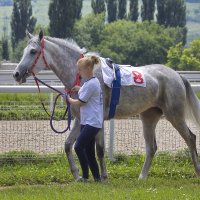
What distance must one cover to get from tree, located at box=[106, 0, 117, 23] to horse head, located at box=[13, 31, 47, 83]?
86.7 m

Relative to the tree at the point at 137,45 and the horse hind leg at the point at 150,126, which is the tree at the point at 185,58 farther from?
the horse hind leg at the point at 150,126

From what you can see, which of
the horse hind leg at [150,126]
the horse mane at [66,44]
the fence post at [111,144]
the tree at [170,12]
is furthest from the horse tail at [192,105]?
the tree at [170,12]

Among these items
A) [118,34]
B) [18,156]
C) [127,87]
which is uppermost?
[127,87]

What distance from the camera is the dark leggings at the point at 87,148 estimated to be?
9.56m

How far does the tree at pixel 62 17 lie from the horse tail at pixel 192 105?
5651 centimetres

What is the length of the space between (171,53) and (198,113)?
45025 millimetres

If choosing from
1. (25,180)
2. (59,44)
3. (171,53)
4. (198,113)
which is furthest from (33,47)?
(171,53)

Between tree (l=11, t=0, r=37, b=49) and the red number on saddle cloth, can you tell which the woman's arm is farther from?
tree (l=11, t=0, r=37, b=49)

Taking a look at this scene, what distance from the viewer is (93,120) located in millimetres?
9570

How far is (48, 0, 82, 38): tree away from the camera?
6775cm

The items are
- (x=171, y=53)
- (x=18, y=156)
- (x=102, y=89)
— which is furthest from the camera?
(x=171, y=53)

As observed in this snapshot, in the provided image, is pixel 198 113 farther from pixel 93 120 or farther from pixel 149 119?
pixel 93 120

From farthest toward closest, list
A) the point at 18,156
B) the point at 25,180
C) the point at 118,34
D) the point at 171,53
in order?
1. the point at 118,34
2. the point at 171,53
3. the point at 18,156
4. the point at 25,180

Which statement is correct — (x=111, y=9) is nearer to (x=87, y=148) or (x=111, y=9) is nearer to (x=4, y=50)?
(x=4, y=50)
